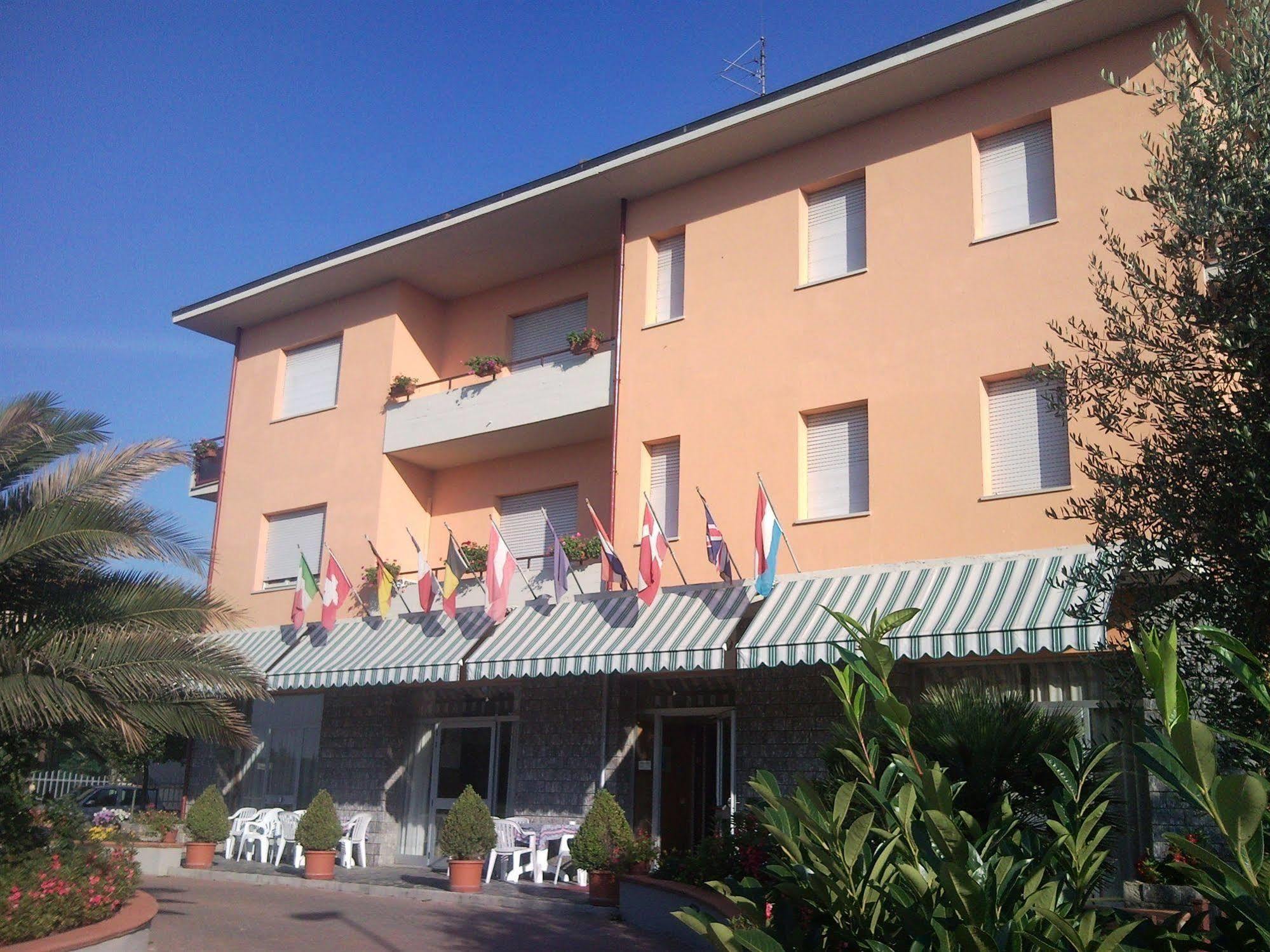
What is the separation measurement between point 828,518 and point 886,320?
2.78 meters

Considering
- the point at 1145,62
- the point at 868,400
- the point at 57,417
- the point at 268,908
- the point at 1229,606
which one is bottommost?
the point at 268,908

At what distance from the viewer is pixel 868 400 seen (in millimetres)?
16172

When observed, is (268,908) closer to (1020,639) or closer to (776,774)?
(776,774)

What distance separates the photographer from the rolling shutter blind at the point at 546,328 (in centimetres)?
2180

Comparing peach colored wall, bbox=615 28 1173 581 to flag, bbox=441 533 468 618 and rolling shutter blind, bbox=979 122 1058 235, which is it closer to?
rolling shutter blind, bbox=979 122 1058 235

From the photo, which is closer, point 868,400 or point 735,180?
point 868,400

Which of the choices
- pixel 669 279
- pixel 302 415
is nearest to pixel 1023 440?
pixel 669 279

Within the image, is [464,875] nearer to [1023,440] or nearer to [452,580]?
[452,580]

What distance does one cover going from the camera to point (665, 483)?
60.3 ft

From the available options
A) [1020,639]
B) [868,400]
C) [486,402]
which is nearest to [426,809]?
[486,402]

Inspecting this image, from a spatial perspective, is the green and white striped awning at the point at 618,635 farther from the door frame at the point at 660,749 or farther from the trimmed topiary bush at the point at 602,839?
the trimmed topiary bush at the point at 602,839

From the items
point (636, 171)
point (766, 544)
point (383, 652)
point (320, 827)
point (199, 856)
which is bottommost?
point (199, 856)

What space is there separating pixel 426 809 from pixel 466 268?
32.3ft

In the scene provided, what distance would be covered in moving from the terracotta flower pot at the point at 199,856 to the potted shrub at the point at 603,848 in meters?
7.73
